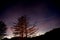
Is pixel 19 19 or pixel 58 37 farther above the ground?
pixel 19 19

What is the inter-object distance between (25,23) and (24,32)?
2258mm

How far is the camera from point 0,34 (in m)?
51.3

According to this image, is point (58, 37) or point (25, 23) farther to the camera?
point (25, 23)

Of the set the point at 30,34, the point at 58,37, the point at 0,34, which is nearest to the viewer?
the point at 58,37

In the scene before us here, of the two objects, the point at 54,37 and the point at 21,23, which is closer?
the point at 54,37

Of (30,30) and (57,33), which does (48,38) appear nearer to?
(57,33)

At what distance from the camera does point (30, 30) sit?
109ft

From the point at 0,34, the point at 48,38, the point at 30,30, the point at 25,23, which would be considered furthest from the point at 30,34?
the point at 0,34

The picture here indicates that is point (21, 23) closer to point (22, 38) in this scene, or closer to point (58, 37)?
point (22, 38)

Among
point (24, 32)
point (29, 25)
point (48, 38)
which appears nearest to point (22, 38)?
point (24, 32)

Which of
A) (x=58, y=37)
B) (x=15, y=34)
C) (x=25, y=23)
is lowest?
(x=58, y=37)

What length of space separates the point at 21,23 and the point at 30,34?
3.71 metres

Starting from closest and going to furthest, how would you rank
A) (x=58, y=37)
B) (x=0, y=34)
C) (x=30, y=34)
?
(x=58, y=37), (x=30, y=34), (x=0, y=34)

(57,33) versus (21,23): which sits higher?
(21,23)
